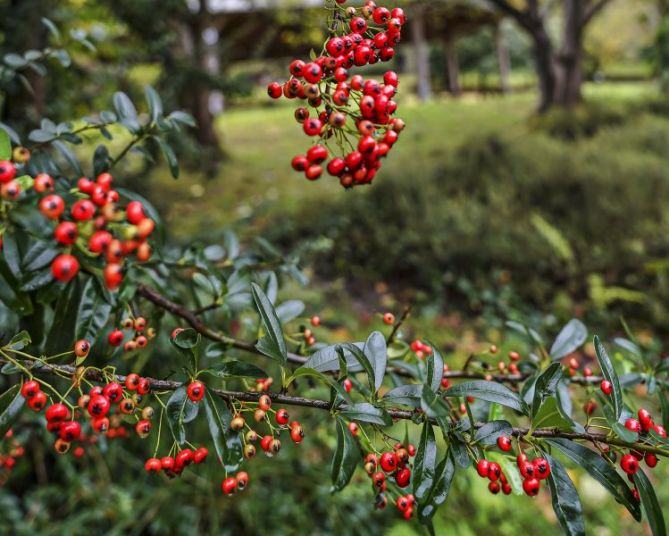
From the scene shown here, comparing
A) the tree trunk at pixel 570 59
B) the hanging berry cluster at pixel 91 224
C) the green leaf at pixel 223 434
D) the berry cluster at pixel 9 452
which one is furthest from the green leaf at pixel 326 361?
the tree trunk at pixel 570 59

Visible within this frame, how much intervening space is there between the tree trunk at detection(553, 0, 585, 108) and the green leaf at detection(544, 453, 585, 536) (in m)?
8.68

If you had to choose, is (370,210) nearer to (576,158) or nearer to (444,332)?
(444,332)

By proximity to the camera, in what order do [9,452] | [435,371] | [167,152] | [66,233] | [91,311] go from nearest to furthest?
1. [66,233]
2. [435,371]
3. [91,311]
4. [167,152]
5. [9,452]

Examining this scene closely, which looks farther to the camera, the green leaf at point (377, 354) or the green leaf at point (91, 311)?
the green leaf at point (91, 311)

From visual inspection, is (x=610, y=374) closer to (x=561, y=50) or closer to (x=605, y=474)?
(x=605, y=474)

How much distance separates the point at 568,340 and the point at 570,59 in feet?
27.5

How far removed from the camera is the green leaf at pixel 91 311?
90cm

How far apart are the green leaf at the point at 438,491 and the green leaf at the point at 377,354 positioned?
0.14 m

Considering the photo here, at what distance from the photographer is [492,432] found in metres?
0.74

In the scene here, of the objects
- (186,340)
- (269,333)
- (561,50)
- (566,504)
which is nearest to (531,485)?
(566,504)

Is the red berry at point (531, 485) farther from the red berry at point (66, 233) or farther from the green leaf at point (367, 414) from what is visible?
the red berry at point (66, 233)

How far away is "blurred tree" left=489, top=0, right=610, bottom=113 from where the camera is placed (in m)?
7.80

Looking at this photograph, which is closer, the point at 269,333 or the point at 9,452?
the point at 269,333

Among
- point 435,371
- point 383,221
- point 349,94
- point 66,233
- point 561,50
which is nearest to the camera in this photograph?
point 66,233
